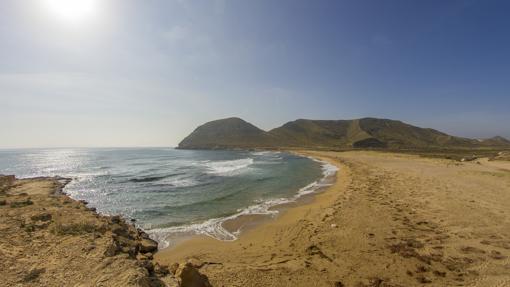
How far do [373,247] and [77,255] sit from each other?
11.6 meters

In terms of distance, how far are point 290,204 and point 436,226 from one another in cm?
997

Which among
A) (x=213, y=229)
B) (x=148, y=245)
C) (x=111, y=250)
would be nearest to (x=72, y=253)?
(x=111, y=250)

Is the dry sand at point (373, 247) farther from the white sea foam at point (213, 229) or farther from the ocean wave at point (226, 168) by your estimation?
the ocean wave at point (226, 168)

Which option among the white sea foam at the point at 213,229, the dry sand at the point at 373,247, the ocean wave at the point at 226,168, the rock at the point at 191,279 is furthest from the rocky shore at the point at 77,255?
the ocean wave at the point at 226,168

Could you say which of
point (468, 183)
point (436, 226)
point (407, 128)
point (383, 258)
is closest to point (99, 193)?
point (383, 258)

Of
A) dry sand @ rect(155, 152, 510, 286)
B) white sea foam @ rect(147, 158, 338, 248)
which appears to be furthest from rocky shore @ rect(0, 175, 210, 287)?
dry sand @ rect(155, 152, 510, 286)

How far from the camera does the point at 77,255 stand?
28.1ft

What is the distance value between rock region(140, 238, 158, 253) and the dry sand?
1.89 ft

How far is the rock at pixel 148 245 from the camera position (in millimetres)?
11568

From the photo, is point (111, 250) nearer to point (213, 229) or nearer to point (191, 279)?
point (191, 279)

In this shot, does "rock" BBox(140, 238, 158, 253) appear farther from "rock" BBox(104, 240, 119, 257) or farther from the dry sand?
"rock" BBox(104, 240, 119, 257)

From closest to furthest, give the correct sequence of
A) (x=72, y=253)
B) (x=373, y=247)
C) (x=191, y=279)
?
1. (x=191, y=279)
2. (x=72, y=253)
3. (x=373, y=247)

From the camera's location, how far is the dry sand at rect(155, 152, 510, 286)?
8.20 meters

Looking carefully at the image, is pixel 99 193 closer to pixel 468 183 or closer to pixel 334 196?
pixel 334 196
